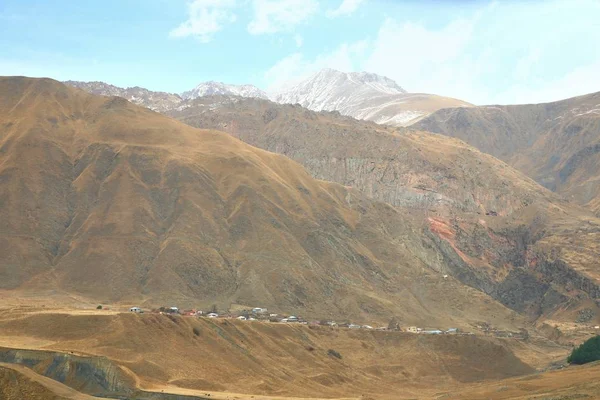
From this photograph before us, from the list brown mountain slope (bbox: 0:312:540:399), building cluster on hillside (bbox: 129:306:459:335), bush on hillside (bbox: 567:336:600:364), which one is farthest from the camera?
building cluster on hillside (bbox: 129:306:459:335)

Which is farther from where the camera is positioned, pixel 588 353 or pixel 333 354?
pixel 333 354

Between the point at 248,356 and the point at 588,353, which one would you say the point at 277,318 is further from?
the point at 588,353

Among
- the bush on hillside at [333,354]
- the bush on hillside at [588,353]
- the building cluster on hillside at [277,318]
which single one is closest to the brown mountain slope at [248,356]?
the bush on hillside at [333,354]

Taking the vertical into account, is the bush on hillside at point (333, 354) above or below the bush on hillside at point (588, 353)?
below

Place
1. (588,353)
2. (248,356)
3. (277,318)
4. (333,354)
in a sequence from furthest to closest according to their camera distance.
→ 1. (277,318)
2. (333,354)
3. (588,353)
4. (248,356)

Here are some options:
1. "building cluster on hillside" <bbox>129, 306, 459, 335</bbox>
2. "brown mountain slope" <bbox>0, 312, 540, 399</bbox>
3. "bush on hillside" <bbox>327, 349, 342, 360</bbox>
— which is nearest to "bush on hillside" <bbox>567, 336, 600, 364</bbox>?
"brown mountain slope" <bbox>0, 312, 540, 399</bbox>

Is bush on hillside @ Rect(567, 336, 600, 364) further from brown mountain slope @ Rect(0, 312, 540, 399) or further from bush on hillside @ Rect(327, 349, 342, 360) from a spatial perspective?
bush on hillside @ Rect(327, 349, 342, 360)

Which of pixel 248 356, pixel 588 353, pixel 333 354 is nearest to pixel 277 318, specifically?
pixel 333 354

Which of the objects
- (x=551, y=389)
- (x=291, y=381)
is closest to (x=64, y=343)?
(x=291, y=381)

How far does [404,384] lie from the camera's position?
165 meters

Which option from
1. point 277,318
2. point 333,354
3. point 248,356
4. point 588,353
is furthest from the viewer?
point 277,318

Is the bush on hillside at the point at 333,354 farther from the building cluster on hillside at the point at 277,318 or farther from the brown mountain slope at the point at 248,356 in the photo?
the building cluster on hillside at the point at 277,318

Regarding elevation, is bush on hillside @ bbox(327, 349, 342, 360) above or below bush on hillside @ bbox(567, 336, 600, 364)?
below

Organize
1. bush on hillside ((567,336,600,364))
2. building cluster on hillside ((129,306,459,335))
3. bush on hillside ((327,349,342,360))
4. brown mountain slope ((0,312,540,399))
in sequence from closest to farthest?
brown mountain slope ((0,312,540,399)) → bush on hillside ((567,336,600,364)) → bush on hillside ((327,349,342,360)) → building cluster on hillside ((129,306,459,335))
